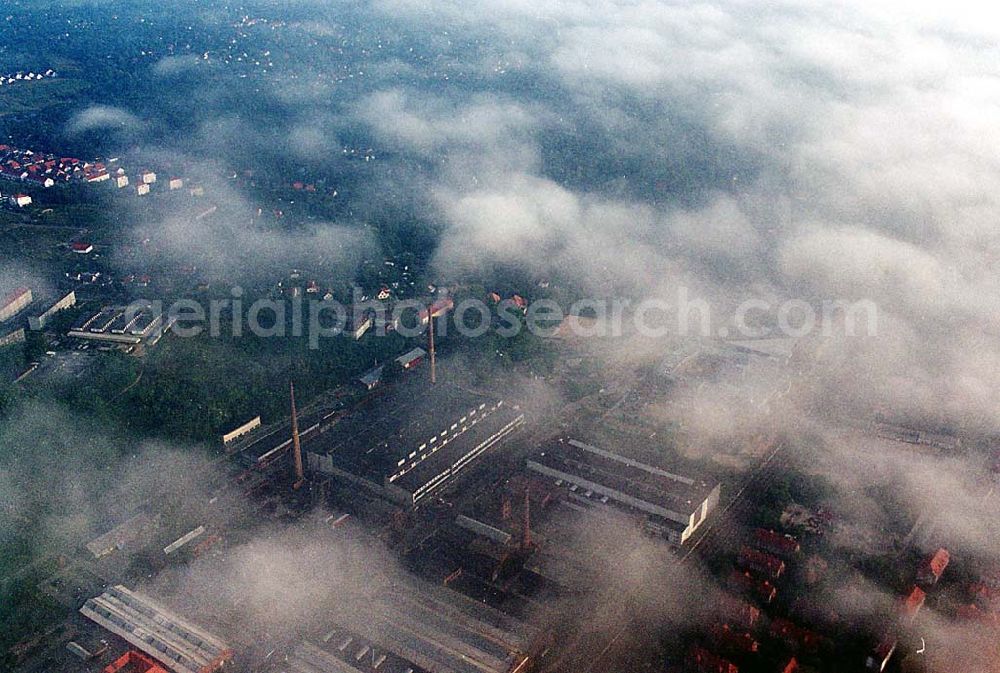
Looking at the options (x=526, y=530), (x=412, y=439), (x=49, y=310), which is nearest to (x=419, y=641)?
(x=526, y=530)

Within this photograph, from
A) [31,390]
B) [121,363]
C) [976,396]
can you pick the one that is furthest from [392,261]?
[976,396]

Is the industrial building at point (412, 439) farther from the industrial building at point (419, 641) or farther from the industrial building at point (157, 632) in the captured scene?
the industrial building at point (157, 632)

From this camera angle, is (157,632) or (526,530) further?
(526,530)

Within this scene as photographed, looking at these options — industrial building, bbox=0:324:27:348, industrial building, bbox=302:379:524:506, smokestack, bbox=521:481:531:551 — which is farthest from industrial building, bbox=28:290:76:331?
smokestack, bbox=521:481:531:551

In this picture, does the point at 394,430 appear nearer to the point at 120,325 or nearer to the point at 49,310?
the point at 120,325

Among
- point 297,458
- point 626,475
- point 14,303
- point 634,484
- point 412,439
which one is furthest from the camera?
point 14,303

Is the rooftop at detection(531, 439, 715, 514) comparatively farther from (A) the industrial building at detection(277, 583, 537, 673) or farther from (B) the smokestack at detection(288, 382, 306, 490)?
(B) the smokestack at detection(288, 382, 306, 490)

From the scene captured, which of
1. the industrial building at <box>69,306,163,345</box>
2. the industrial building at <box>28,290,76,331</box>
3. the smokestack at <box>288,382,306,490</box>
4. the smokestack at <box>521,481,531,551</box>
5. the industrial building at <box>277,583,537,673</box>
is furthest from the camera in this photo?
the industrial building at <box>28,290,76,331</box>

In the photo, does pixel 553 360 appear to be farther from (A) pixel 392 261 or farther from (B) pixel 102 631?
(B) pixel 102 631
